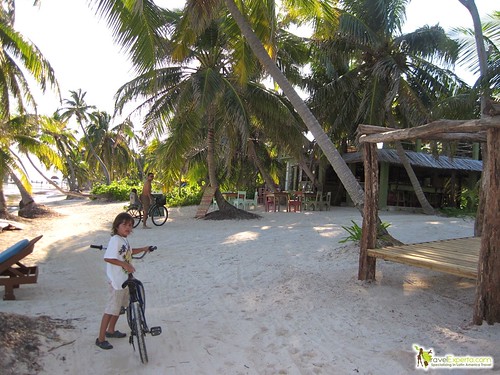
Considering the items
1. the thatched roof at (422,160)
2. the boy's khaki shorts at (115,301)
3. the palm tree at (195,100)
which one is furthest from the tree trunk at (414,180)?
the boy's khaki shorts at (115,301)

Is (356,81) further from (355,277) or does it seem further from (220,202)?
(355,277)

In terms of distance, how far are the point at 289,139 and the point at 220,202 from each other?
11.2ft

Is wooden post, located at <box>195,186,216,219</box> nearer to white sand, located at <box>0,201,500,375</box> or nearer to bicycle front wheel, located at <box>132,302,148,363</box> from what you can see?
white sand, located at <box>0,201,500,375</box>

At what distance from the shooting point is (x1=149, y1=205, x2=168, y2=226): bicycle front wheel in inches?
507

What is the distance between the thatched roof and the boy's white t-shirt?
14.9m

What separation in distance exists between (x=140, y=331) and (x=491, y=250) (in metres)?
3.39

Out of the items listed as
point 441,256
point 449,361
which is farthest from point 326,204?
point 449,361

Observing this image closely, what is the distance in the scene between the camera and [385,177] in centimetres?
1827

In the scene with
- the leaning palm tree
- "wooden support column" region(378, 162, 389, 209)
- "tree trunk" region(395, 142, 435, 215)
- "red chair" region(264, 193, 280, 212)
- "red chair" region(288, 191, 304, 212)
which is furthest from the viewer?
"wooden support column" region(378, 162, 389, 209)

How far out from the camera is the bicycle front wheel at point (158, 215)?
1287 centimetres

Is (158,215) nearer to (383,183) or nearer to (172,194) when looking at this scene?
(172,194)

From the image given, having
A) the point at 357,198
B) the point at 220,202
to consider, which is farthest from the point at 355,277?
the point at 220,202

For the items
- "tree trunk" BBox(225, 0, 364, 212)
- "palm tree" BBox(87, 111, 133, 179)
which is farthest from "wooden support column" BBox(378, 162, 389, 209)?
"palm tree" BBox(87, 111, 133, 179)

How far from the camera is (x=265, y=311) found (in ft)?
15.9
